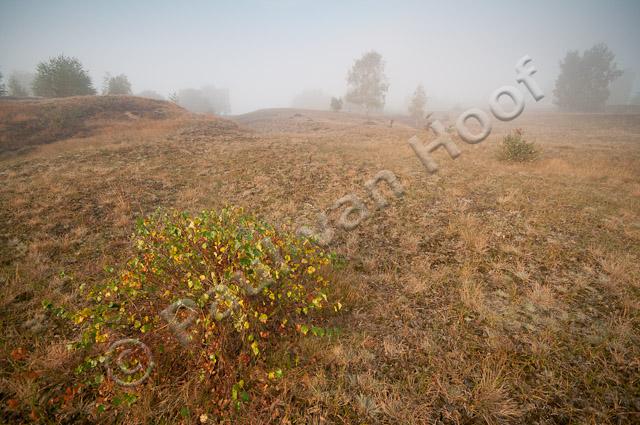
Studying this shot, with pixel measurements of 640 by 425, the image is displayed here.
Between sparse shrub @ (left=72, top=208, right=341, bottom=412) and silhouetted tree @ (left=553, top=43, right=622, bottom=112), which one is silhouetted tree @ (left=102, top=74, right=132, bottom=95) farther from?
silhouetted tree @ (left=553, top=43, right=622, bottom=112)

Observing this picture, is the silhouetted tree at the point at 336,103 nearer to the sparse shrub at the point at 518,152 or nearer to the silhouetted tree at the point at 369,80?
the silhouetted tree at the point at 369,80

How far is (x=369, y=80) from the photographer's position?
5325 centimetres

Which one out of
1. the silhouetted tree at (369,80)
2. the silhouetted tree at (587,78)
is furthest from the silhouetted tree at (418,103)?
the silhouetted tree at (587,78)

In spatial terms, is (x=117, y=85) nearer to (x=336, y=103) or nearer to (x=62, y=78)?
(x=62, y=78)

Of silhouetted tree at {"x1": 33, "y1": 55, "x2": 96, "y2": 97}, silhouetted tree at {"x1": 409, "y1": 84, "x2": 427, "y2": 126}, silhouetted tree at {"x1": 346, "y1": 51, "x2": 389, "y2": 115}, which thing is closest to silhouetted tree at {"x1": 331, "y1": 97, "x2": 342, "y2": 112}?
silhouetted tree at {"x1": 346, "y1": 51, "x2": 389, "y2": 115}

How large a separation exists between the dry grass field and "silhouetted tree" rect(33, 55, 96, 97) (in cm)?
3823

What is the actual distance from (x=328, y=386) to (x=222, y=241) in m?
2.32

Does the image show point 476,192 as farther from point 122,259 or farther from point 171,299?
point 122,259

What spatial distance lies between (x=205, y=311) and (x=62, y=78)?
2087 inches

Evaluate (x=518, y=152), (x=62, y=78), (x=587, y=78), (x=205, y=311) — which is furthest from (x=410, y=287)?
(x=587, y=78)

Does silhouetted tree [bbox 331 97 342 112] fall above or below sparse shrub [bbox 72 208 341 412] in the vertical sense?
above

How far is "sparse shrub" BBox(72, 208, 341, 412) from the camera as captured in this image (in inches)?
124

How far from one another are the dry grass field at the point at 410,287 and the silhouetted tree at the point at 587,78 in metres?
64.5

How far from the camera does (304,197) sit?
9266 millimetres
